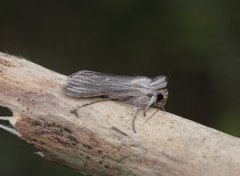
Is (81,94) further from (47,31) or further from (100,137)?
(47,31)

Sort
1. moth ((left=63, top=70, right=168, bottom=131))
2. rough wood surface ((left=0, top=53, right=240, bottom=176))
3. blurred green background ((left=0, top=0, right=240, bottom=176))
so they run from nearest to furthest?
rough wood surface ((left=0, top=53, right=240, bottom=176))
moth ((left=63, top=70, right=168, bottom=131))
blurred green background ((left=0, top=0, right=240, bottom=176))

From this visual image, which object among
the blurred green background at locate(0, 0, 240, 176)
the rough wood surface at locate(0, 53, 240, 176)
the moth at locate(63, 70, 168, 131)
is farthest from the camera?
the blurred green background at locate(0, 0, 240, 176)

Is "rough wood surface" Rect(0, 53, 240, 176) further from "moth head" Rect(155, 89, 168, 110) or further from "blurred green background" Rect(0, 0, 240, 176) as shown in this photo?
"blurred green background" Rect(0, 0, 240, 176)

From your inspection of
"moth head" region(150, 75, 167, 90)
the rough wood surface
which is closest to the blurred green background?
"moth head" region(150, 75, 167, 90)

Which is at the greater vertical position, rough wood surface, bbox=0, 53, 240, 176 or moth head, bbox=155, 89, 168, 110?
moth head, bbox=155, 89, 168, 110

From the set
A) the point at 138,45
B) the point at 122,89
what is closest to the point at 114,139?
the point at 122,89

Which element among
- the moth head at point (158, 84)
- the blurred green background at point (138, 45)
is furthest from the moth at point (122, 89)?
the blurred green background at point (138, 45)

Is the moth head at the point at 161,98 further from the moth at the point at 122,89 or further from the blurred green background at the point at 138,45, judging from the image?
the blurred green background at the point at 138,45
